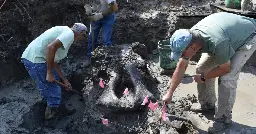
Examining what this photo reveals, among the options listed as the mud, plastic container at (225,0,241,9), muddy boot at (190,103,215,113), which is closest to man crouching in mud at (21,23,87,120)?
the mud

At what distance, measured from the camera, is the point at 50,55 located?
470 centimetres

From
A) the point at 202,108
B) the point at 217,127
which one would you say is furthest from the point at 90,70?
the point at 217,127

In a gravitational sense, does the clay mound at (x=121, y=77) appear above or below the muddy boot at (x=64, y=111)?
above

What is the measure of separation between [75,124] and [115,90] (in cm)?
82

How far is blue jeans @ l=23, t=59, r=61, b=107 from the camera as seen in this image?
4941 mm

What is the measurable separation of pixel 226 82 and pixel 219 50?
2.26 ft

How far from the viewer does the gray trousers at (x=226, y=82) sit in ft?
14.3

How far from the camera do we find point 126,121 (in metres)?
4.73

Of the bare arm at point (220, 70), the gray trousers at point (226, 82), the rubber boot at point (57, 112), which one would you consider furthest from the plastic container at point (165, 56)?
the bare arm at point (220, 70)

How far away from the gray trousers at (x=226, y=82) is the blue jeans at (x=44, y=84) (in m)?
2.25

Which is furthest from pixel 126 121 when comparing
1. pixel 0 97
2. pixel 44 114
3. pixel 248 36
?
pixel 0 97

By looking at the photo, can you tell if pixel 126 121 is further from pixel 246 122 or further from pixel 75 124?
pixel 246 122

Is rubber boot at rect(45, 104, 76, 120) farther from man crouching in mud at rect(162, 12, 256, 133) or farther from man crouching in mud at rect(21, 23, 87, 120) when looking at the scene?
man crouching in mud at rect(162, 12, 256, 133)

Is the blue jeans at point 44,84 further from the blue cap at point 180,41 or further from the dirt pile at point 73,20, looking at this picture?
the blue cap at point 180,41
